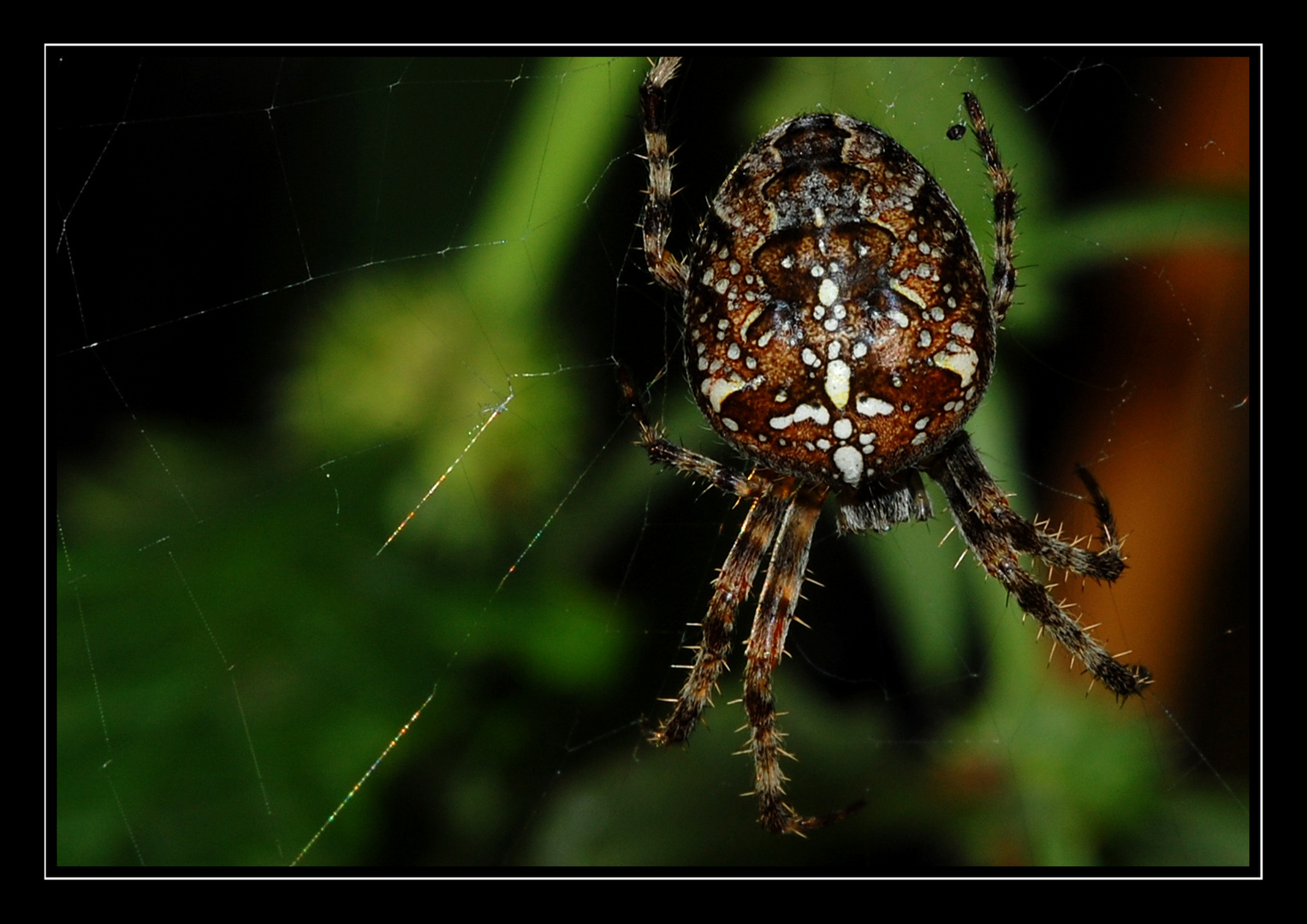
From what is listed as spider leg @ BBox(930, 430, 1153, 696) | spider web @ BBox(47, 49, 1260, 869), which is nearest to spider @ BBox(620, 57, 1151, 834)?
spider leg @ BBox(930, 430, 1153, 696)

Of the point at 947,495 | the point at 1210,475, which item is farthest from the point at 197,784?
the point at 1210,475

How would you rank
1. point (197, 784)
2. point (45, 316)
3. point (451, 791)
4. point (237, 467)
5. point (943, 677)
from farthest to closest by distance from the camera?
point (943, 677) < point (451, 791) < point (237, 467) < point (197, 784) < point (45, 316)

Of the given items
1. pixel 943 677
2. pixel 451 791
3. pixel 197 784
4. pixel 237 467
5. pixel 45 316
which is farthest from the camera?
pixel 943 677

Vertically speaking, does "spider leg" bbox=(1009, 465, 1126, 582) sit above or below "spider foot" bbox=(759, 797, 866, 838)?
above

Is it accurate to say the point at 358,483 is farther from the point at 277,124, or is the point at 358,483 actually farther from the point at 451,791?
the point at 277,124

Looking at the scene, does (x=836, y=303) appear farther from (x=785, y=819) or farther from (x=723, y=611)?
(x=785, y=819)

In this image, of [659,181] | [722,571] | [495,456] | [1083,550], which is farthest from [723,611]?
[659,181]

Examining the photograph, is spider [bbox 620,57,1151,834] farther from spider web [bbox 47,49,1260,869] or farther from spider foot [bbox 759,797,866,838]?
spider foot [bbox 759,797,866,838]

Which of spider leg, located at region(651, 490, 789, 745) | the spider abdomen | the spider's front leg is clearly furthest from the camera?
spider leg, located at region(651, 490, 789, 745)
